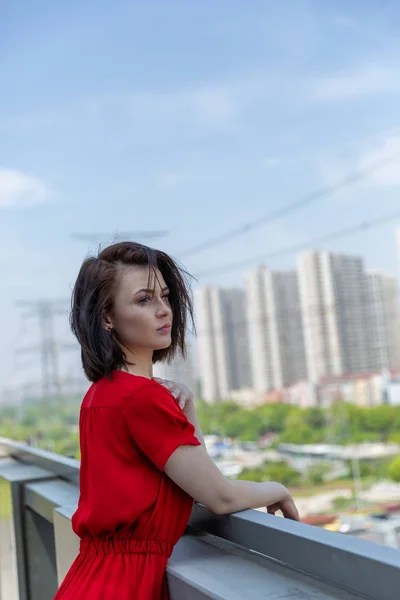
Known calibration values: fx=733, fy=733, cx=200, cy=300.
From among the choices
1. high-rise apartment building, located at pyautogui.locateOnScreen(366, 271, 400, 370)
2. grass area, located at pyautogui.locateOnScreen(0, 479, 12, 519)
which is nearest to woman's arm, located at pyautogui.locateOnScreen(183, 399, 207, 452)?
grass area, located at pyautogui.locateOnScreen(0, 479, 12, 519)

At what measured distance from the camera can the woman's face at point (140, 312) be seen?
777 millimetres

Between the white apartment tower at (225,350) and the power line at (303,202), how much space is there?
33.5ft

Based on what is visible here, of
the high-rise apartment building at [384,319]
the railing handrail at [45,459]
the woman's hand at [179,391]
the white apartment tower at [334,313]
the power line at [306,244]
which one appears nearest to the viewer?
the woman's hand at [179,391]

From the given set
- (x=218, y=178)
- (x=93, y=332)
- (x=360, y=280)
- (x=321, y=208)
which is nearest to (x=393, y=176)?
(x=321, y=208)

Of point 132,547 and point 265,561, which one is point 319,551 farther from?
point 132,547

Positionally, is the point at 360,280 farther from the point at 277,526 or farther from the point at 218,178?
the point at 277,526

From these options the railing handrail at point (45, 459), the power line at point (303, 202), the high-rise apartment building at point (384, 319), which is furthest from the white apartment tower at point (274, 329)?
the railing handrail at point (45, 459)

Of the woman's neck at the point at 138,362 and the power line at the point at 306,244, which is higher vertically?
the power line at the point at 306,244

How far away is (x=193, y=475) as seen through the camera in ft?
2.30

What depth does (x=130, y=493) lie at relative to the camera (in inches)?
28.7

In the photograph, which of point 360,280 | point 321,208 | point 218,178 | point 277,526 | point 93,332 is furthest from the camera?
point 218,178

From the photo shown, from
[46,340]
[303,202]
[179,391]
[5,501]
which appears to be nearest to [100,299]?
[179,391]

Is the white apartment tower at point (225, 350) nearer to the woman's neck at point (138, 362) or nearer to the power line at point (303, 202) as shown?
the power line at point (303, 202)

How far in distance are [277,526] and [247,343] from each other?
29421 millimetres
